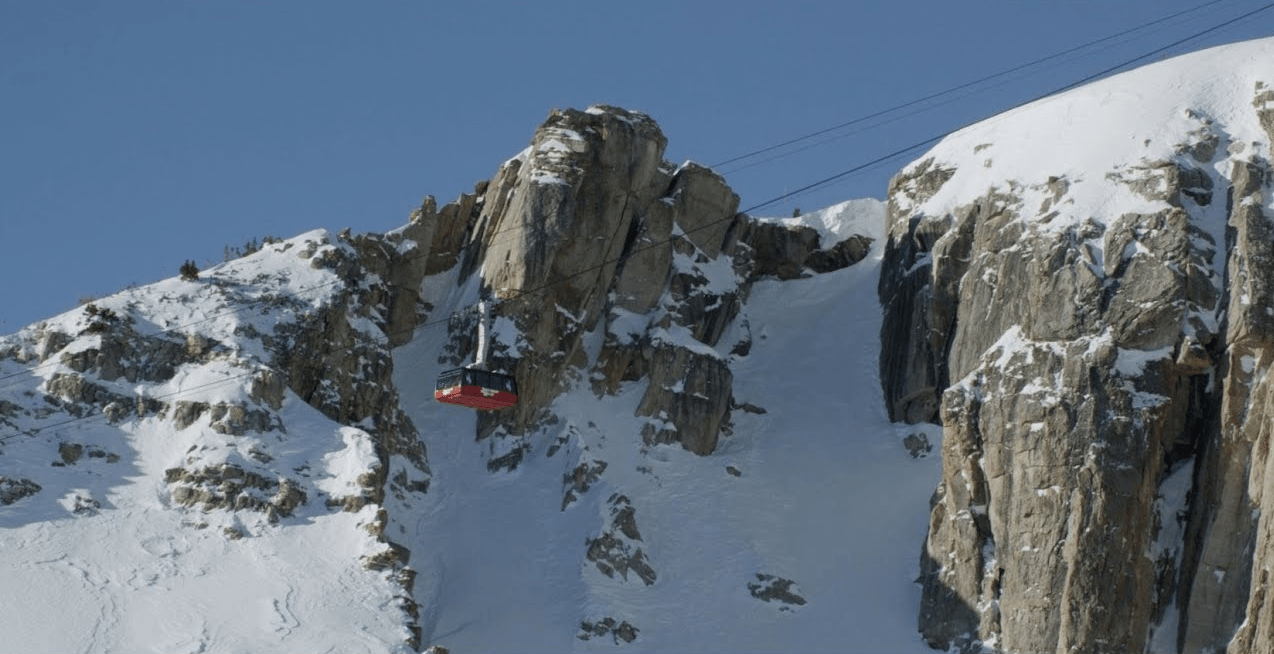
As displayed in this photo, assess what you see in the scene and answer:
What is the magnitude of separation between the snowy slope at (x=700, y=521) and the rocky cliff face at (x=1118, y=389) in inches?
133

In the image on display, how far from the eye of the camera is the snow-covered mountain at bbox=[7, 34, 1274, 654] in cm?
6931

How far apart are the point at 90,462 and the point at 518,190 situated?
2338cm

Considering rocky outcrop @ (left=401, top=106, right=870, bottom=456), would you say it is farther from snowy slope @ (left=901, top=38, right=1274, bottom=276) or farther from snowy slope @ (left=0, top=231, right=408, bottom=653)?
snowy slope @ (left=901, top=38, right=1274, bottom=276)

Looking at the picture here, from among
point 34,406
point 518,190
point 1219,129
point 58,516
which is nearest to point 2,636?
point 58,516

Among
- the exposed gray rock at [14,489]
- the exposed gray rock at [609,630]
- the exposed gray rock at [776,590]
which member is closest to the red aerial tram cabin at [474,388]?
the exposed gray rock at [609,630]

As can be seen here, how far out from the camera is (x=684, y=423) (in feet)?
280

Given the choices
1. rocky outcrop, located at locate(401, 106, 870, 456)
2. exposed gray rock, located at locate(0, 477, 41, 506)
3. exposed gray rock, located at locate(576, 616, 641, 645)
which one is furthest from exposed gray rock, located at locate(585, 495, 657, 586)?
exposed gray rock, located at locate(0, 477, 41, 506)

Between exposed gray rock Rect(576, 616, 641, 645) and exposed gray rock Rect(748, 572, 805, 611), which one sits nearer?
exposed gray rock Rect(576, 616, 641, 645)

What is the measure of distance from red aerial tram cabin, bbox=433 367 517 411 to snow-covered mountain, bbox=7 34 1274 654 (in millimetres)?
5674

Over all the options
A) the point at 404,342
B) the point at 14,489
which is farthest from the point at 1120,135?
the point at 14,489

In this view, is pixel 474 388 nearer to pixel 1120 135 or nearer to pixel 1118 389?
pixel 1118 389

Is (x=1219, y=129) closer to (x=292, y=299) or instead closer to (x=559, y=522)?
(x=559, y=522)

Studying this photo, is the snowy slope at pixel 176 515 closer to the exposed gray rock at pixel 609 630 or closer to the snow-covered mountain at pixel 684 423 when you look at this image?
the snow-covered mountain at pixel 684 423

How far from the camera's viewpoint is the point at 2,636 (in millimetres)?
62906
